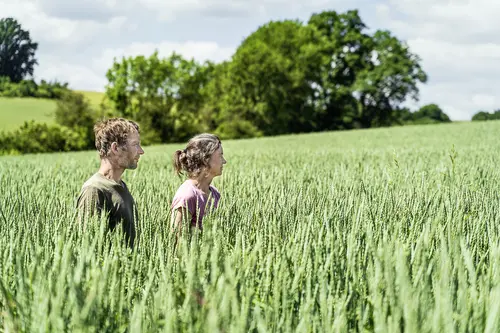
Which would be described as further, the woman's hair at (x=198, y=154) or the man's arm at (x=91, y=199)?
the woman's hair at (x=198, y=154)

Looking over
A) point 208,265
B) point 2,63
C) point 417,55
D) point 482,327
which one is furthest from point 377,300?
point 417,55

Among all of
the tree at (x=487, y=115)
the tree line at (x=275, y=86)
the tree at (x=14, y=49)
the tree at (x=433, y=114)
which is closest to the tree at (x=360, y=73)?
the tree line at (x=275, y=86)

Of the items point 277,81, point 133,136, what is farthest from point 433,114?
point 133,136

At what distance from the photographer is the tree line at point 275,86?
43.8 meters

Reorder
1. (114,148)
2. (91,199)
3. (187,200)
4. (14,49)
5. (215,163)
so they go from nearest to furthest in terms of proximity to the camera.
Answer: (91,199) → (114,148) → (187,200) → (215,163) → (14,49)

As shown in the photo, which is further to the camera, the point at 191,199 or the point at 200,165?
the point at 200,165

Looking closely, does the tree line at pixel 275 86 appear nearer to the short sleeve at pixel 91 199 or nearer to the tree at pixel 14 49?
the tree at pixel 14 49

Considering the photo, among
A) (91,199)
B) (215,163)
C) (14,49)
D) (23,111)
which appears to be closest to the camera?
(91,199)

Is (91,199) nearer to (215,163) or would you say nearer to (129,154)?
(129,154)

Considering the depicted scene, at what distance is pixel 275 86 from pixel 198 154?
42.5 m

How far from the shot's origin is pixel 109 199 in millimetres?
3271

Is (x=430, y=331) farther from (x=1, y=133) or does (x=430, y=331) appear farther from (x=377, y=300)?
(x=1, y=133)

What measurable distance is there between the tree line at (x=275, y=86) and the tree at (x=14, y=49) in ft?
107

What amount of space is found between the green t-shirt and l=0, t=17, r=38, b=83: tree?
3530 millimetres
